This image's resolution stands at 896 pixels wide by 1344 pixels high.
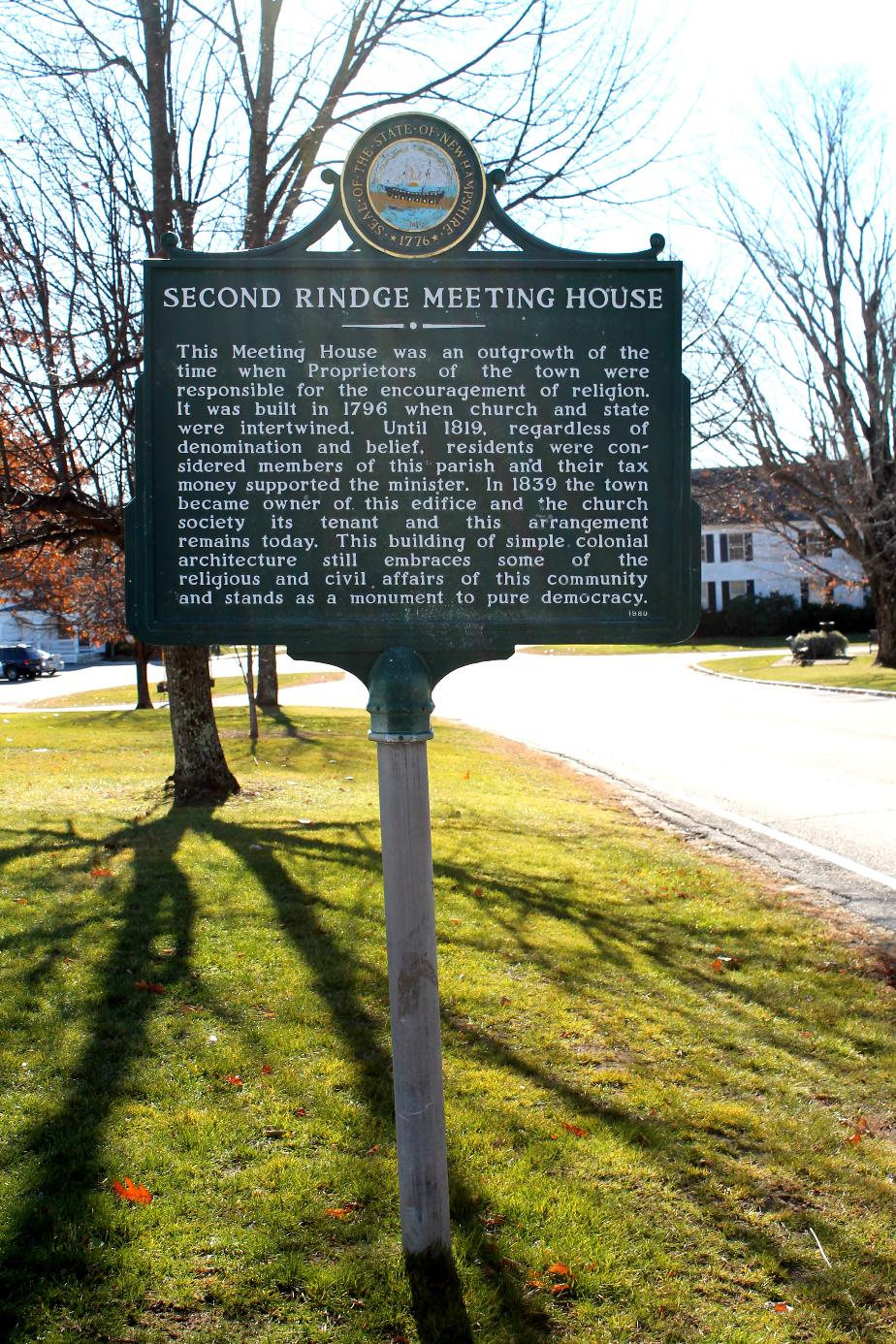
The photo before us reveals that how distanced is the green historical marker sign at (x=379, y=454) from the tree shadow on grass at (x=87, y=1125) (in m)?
1.76

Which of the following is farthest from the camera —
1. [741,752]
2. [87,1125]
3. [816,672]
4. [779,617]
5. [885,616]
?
[779,617]

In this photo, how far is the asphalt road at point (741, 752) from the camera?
29.8ft

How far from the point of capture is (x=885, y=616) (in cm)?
3416

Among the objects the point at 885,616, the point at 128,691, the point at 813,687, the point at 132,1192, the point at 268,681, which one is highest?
the point at 885,616

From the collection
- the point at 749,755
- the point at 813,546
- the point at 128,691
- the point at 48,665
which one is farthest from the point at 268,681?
the point at 48,665

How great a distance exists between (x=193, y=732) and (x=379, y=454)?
7.89 metres

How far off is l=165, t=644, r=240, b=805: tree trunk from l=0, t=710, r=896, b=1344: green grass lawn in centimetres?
289

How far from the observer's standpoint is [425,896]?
10.9 feet

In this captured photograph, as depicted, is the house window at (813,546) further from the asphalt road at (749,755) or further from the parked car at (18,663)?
the parked car at (18,663)

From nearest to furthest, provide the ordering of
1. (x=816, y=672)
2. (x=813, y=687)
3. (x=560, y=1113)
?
(x=560, y=1113) → (x=813, y=687) → (x=816, y=672)

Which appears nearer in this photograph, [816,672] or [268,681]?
[268,681]

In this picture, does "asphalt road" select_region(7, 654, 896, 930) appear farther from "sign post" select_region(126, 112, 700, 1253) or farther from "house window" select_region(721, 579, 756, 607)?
"house window" select_region(721, 579, 756, 607)

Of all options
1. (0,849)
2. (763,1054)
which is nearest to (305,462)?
(763,1054)

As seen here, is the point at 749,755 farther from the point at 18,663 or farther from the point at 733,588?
the point at 733,588
